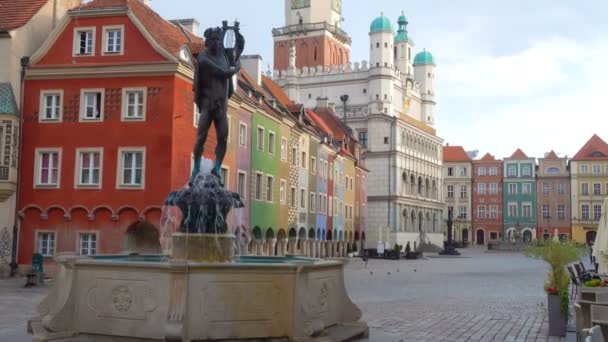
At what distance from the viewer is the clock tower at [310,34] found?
8781cm

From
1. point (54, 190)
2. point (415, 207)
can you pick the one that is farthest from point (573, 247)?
point (415, 207)

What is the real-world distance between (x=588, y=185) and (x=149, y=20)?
3418 inches

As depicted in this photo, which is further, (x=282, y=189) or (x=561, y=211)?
(x=561, y=211)

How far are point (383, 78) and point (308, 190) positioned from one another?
3921 cm

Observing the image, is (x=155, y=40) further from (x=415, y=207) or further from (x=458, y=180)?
(x=458, y=180)

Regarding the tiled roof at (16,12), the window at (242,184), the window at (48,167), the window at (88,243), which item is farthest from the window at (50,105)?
the window at (242,184)

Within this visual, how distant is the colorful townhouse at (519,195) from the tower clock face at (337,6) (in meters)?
35.7

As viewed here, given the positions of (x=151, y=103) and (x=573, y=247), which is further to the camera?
(x=151, y=103)

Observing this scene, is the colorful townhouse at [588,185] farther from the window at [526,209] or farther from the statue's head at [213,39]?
the statue's head at [213,39]

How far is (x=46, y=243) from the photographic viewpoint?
28203 mm

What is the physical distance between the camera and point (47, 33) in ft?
100

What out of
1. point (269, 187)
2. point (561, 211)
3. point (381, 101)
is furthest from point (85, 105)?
point (561, 211)

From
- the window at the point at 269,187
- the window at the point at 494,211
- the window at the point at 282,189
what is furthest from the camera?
the window at the point at 494,211

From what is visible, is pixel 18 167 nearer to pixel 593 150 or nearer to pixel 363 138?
pixel 363 138
